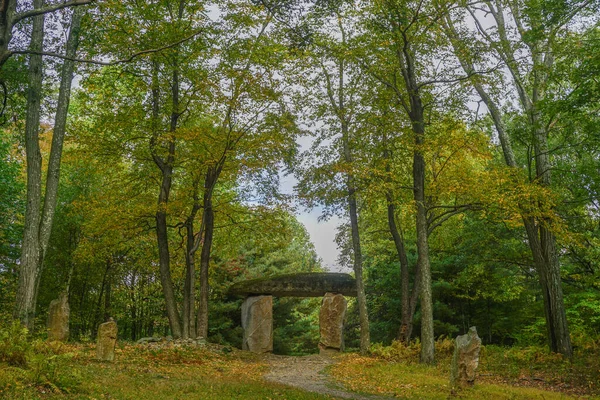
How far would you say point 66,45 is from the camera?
1159cm

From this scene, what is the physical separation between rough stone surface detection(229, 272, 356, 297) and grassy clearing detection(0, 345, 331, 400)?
508 cm

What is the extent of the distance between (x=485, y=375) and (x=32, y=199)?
1183cm

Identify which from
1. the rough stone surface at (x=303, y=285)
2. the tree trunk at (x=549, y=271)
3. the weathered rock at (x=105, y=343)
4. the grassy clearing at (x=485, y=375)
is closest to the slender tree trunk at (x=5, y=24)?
the weathered rock at (x=105, y=343)

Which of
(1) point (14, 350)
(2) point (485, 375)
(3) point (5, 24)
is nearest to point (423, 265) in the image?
(2) point (485, 375)

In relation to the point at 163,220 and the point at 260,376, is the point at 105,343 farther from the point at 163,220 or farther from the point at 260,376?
the point at 163,220

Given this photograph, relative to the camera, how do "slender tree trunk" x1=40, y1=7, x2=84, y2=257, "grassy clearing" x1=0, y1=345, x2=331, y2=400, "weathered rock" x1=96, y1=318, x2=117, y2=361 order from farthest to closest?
1. "slender tree trunk" x1=40, y1=7, x2=84, y2=257
2. "weathered rock" x1=96, y1=318, x2=117, y2=361
3. "grassy clearing" x1=0, y1=345, x2=331, y2=400

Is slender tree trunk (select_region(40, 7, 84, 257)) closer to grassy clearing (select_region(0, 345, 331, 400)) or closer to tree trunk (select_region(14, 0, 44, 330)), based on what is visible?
tree trunk (select_region(14, 0, 44, 330))

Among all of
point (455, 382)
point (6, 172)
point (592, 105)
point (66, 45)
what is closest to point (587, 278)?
point (592, 105)

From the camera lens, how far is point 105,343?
10195 mm

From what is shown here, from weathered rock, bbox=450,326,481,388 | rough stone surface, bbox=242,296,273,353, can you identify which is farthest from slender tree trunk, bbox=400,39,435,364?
rough stone surface, bbox=242,296,273,353

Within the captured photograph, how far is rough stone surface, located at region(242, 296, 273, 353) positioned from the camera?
717 inches

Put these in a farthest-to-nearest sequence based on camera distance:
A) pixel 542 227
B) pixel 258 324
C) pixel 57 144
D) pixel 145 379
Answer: pixel 258 324
pixel 542 227
pixel 57 144
pixel 145 379

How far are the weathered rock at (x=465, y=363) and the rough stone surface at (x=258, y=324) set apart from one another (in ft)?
33.4

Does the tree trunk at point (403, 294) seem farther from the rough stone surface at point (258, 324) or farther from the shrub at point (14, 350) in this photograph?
the shrub at point (14, 350)
